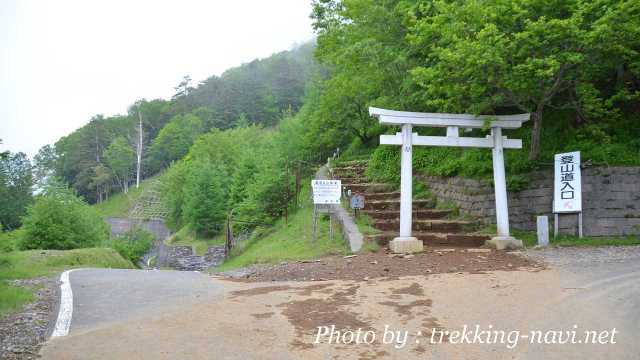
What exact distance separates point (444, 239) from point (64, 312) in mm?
8126

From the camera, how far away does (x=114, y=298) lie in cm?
644

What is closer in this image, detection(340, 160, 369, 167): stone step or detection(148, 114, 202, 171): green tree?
detection(340, 160, 369, 167): stone step

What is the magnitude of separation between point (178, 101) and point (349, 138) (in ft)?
228

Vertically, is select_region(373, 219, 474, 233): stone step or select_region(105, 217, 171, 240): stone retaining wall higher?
select_region(373, 219, 474, 233): stone step

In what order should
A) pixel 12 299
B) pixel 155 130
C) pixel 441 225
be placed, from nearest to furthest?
pixel 12 299, pixel 441 225, pixel 155 130

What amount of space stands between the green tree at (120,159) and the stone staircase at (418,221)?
2425 inches

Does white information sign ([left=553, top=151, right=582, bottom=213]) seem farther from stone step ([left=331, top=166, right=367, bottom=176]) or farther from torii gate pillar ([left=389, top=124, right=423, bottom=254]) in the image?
stone step ([left=331, top=166, right=367, bottom=176])

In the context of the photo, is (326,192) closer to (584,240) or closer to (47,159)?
(584,240)

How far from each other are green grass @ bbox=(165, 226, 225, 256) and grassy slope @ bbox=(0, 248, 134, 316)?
51.2 ft

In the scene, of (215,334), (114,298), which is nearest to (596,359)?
(215,334)

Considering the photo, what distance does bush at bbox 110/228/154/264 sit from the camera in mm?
28580

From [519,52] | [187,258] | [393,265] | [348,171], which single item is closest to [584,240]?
[519,52]

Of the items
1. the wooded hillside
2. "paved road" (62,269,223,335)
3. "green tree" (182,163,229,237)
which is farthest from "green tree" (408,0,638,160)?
the wooded hillside

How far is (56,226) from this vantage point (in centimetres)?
2053
